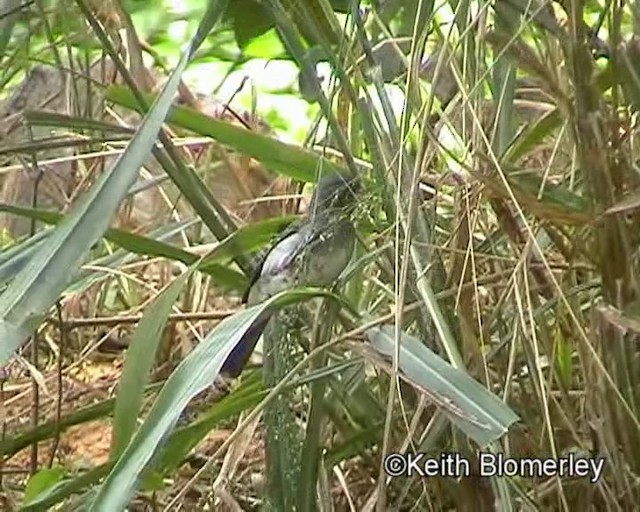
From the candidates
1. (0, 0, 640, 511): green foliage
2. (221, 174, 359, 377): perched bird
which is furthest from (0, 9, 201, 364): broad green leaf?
(221, 174, 359, 377): perched bird

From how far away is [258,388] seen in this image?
0.57 meters

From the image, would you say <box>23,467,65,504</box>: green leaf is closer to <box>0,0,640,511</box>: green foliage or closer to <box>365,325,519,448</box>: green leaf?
<box>0,0,640,511</box>: green foliage

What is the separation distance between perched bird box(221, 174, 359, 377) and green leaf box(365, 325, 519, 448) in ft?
0.23

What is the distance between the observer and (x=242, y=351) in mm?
558

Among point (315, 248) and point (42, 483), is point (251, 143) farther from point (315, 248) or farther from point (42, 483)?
point (42, 483)

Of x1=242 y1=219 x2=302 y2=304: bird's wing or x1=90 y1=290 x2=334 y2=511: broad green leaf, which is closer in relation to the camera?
x1=90 y1=290 x2=334 y2=511: broad green leaf

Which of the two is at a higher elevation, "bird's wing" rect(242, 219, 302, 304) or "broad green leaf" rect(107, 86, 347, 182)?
"broad green leaf" rect(107, 86, 347, 182)

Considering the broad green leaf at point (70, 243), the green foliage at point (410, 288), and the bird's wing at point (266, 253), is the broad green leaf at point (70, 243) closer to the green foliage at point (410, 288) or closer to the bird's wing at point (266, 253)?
the green foliage at point (410, 288)

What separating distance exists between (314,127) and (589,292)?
0.18 meters

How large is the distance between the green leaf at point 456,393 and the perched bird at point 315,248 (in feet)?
0.23

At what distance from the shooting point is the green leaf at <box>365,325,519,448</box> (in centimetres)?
41

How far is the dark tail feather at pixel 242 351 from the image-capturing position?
53cm

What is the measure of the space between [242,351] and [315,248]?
0.07m

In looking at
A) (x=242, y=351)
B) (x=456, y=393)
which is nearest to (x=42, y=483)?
(x=242, y=351)
